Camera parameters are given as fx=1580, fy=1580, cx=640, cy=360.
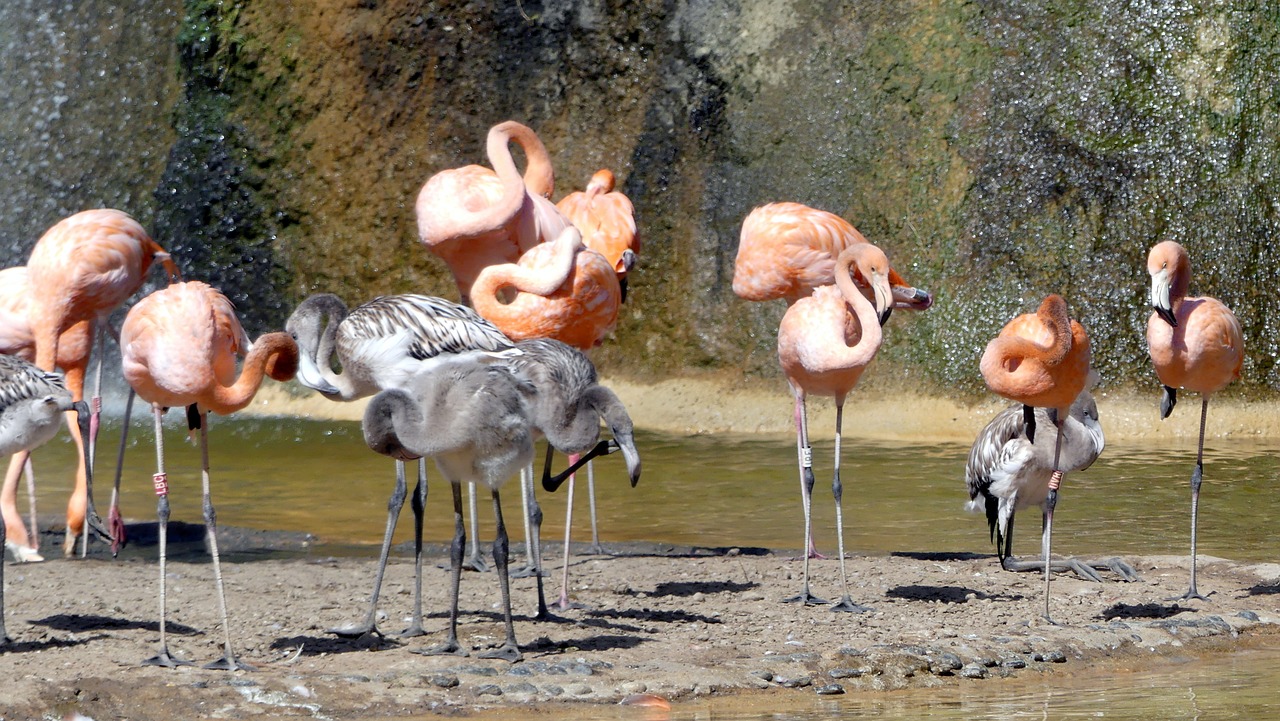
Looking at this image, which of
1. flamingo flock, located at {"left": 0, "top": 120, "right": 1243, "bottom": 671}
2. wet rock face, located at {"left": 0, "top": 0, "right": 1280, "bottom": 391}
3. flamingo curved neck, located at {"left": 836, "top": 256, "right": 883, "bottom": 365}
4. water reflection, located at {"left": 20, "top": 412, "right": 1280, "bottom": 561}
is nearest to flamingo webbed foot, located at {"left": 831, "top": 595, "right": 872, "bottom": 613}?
flamingo flock, located at {"left": 0, "top": 120, "right": 1243, "bottom": 671}

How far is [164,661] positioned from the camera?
4301mm

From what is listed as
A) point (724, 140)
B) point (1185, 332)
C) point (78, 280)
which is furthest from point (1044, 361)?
point (724, 140)

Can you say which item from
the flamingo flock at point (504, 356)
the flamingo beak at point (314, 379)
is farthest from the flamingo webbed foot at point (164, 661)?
the flamingo beak at point (314, 379)

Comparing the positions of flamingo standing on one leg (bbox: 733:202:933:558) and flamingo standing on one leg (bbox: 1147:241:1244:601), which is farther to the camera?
flamingo standing on one leg (bbox: 733:202:933:558)

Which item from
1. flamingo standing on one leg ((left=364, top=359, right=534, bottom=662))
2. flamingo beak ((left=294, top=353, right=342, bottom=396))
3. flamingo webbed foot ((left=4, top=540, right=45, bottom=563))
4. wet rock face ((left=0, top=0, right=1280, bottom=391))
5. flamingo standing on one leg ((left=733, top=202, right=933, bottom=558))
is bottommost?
flamingo webbed foot ((left=4, top=540, right=45, bottom=563))

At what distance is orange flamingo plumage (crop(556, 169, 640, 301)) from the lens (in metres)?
6.92

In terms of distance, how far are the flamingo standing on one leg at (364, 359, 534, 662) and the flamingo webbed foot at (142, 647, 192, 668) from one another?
68cm

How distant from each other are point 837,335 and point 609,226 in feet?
5.64

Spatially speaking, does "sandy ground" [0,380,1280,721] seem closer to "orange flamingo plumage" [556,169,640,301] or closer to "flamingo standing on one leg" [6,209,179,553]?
"flamingo standing on one leg" [6,209,179,553]

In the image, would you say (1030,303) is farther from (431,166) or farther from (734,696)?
(734,696)

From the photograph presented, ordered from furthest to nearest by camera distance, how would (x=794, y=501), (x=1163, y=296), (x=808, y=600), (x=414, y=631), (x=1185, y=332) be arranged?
(x=794, y=501), (x=1185, y=332), (x=1163, y=296), (x=808, y=600), (x=414, y=631)

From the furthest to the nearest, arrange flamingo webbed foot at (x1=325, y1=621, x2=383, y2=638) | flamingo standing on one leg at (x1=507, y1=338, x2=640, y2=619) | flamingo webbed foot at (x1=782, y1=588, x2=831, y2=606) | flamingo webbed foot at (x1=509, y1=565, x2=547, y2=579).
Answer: flamingo webbed foot at (x1=509, y1=565, x2=547, y2=579) → flamingo webbed foot at (x1=782, y1=588, x2=831, y2=606) → flamingo webbed foot at (x1=325, y1=621, x2=383, y2=638) → flamingo standing on one leg at (x1=507, y1=338, x2=640, y2=619)

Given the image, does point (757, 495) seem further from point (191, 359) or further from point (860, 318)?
point (191, 359)

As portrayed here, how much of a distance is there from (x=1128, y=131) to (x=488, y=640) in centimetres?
723
